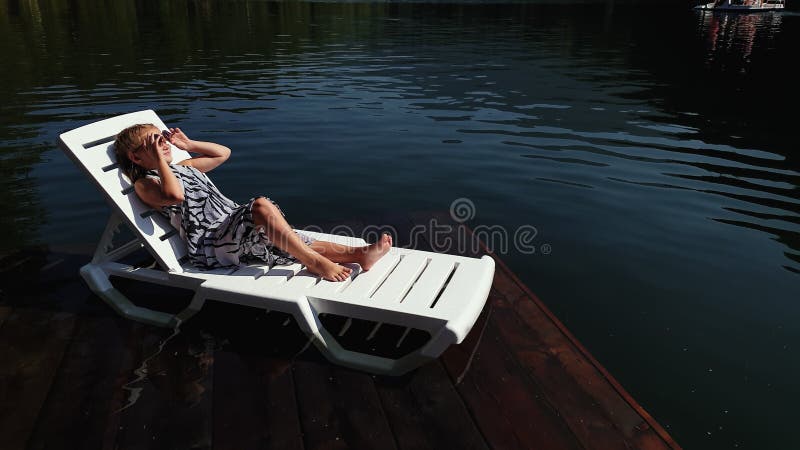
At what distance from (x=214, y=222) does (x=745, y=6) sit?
56.2m

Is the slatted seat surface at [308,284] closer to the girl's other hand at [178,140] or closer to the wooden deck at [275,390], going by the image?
the wooden deck at [275,390]

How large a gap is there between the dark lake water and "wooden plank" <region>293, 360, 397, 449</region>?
1.88 metres

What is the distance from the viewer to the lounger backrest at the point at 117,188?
3854 mm

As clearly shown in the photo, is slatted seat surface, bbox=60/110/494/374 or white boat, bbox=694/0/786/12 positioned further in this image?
white boat, bbox=694/0/786/12

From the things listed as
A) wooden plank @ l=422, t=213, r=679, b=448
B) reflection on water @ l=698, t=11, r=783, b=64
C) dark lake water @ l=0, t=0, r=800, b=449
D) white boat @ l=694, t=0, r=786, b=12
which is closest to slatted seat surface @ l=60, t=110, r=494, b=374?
wooden plank @ l=422, t=213, r=679, b=448

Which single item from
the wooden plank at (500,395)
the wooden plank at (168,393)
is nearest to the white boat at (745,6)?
the wooden plank at (500,395)

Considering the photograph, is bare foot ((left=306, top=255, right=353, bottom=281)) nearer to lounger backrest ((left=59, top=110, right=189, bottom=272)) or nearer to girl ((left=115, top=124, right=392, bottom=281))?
girl ((left=115, top=124, right=392, bottom=281))

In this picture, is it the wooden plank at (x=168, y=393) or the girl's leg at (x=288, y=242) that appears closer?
the wooden plank at (x=168, y=393)

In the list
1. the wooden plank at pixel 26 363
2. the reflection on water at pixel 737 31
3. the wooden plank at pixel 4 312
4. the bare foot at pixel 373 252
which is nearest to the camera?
the wooden plank at pixel 26 363

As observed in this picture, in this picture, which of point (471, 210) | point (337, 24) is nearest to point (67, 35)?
point (337, 24)

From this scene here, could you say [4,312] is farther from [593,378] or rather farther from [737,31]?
[737,31]

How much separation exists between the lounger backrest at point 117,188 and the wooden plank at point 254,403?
99 centimetres

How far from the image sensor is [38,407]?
3.00 metres

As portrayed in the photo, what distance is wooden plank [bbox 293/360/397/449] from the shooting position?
9.05ft
